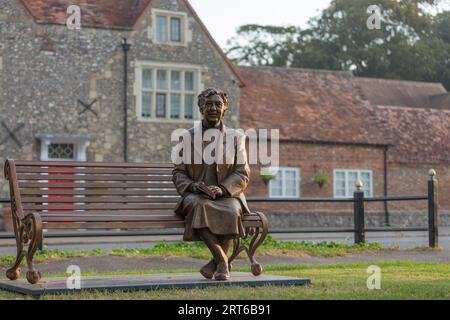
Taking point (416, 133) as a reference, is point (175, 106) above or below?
above

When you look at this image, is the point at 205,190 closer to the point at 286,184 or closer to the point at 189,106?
the point at 189,106

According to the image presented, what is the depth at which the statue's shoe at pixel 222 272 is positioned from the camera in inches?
355

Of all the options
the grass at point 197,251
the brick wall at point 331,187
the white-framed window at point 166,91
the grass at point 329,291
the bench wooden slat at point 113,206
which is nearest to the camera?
the grass at point 329,291

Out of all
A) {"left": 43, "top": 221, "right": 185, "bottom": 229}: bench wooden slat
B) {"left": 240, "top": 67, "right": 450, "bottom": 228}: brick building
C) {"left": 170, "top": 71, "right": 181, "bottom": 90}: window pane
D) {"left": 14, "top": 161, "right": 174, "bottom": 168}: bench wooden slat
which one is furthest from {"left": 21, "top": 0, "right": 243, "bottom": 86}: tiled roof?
{"left": 43, "top": 221, "right": 185, "bottom": 229}: bench wooden slat

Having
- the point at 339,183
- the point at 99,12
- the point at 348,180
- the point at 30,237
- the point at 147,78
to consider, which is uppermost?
the point at 99,12

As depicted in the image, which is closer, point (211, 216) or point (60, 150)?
point (211, 216)

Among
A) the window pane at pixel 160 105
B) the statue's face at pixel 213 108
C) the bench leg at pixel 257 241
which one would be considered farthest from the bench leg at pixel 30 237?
the window pane at pixel 160 105

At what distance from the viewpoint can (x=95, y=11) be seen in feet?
99.6

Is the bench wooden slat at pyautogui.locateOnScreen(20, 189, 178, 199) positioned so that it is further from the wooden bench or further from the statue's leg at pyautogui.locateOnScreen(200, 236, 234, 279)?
the statue's leg at pyautogui.locateOnScreen(200, 236, 234, 279)

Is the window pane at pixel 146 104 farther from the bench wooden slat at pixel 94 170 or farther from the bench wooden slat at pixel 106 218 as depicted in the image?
the bench wooden slat at pixel 106 218

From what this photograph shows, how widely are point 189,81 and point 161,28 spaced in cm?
208

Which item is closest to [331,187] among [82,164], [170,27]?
[170,27]

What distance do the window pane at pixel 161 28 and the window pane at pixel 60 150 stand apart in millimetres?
4891

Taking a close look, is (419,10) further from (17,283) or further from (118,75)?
(17,283)
